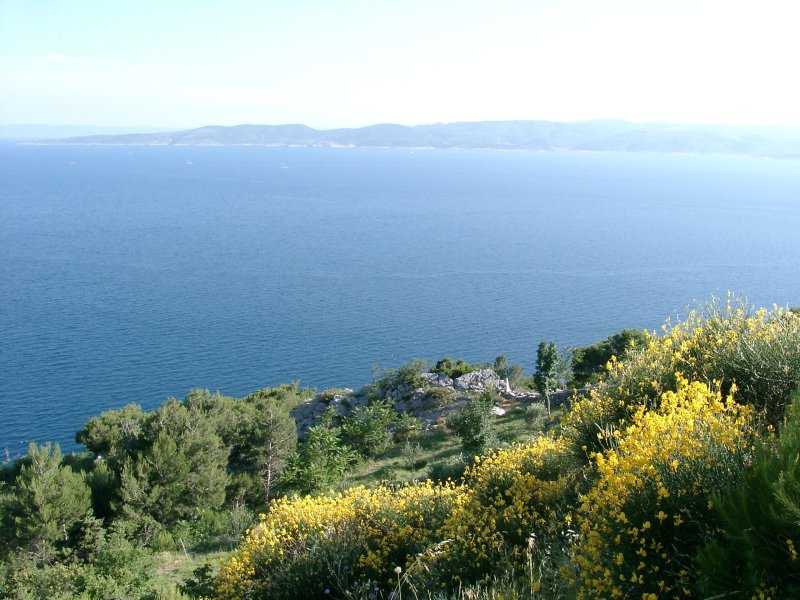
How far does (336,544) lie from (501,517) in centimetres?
269

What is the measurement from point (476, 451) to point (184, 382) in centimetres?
3372

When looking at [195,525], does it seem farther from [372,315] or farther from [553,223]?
[553,223]

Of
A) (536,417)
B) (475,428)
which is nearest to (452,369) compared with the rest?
(536,417)

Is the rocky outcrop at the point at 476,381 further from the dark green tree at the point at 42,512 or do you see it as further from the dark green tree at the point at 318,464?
the dark green tree at the point at 42,512

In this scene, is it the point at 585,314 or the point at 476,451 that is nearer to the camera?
the point at 476,451

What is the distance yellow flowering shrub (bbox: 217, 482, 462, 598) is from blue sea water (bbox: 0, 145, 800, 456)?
37.3m

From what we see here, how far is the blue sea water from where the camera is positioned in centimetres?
5128

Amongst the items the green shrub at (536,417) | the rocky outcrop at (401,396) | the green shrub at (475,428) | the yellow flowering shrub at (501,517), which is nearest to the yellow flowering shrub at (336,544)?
the yellow flowering shrub at (501,517)

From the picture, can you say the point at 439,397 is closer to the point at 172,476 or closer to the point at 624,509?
the point at 172,476

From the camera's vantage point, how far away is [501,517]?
905 cm

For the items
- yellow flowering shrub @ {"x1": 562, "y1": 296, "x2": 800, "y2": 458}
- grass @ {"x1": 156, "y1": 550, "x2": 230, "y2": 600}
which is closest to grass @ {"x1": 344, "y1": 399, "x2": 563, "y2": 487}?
grass @ {"x1": 156, "y1": 550, "x2": 230, "y2": 600}

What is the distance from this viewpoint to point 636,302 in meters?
69.2

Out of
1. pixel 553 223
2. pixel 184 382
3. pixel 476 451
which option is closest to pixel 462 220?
pixel 553 223

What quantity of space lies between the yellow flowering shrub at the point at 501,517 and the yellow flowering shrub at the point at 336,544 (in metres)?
0.67
